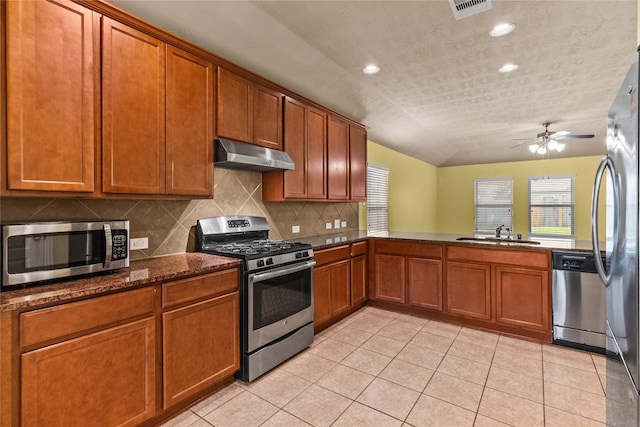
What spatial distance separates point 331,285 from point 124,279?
2.10 metres

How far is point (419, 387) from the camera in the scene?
7.52 ft

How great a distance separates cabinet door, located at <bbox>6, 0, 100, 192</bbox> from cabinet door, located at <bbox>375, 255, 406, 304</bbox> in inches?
124

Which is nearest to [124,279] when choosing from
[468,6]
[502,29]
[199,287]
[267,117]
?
[199,287]

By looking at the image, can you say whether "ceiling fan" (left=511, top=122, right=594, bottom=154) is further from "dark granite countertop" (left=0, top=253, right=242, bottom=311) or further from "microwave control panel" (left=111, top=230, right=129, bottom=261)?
"microwave control panel" (left=111, top=230, right=129, bottom=261)

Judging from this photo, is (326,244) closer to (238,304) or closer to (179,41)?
(238,304)

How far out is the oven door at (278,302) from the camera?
7.68ft

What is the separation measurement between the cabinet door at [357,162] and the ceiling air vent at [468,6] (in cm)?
213

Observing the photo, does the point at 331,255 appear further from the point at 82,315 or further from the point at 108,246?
the point at 82,315

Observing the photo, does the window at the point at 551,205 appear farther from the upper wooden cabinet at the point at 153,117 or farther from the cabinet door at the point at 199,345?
the upper wooden cabinet at the point at 153,117

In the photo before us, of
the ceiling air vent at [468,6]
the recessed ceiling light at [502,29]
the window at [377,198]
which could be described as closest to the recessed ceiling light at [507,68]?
the recessed ceiling light at [502,29]

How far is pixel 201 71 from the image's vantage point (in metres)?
2.40

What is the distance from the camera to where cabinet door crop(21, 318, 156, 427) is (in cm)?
140

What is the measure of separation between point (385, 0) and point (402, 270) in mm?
2814

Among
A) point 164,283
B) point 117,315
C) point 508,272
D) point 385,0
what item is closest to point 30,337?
point 117,315
